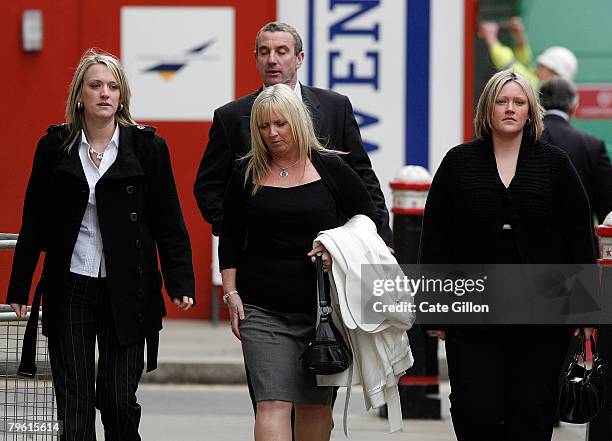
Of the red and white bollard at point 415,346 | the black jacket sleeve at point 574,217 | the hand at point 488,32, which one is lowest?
the red and white bollard at point 415,346

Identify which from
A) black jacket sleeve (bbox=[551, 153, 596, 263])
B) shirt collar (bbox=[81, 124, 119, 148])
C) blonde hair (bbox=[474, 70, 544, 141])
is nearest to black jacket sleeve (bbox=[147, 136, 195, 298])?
shirt collar (bbox=[81, 124, 119, 148])

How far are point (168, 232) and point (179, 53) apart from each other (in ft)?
21.4

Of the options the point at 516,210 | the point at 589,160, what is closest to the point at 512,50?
the point at 589,160

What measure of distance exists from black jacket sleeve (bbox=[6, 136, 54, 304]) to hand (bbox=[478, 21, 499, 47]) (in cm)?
724

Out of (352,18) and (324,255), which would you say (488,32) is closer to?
(352,18)

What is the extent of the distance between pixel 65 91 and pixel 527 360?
740 centimetres

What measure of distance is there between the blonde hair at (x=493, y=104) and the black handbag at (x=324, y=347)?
868 mm

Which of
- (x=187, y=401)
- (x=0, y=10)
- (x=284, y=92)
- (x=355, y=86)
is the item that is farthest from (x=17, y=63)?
(x=284, y=92)

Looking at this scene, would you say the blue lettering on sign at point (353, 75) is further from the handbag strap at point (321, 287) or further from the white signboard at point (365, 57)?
the handbag strap at point (321, 287)

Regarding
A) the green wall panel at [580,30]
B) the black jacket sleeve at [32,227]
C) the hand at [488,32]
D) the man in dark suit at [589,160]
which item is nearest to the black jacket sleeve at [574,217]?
the black jacket sleeve at [32,227]

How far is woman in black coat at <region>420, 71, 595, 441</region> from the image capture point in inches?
237

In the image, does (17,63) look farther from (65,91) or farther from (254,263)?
(254,263)

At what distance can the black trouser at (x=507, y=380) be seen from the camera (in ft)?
19.7

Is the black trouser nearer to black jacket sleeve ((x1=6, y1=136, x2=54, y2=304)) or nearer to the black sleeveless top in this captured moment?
the black sleeveless top
